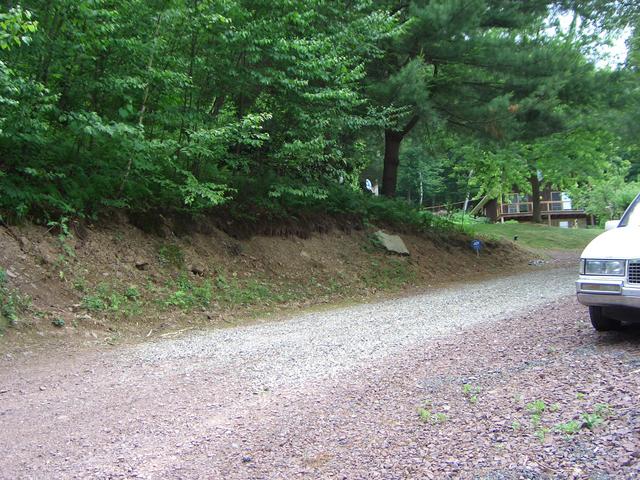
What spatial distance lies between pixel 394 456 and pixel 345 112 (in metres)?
9.28

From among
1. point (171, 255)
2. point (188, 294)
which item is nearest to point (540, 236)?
point (171, 255)

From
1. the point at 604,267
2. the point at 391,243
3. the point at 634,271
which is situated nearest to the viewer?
the point at 634,271

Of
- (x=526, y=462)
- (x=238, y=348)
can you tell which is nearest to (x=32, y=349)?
(x=238, y=348)

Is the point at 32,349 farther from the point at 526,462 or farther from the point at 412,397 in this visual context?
the point at 526,462

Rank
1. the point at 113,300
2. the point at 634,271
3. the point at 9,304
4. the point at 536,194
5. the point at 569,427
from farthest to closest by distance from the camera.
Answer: the point at 536,194 → the point at 113,300 → the point at 9,304 → the point at 634,271 → the point at 569,427

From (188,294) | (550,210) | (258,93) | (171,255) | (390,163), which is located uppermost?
(258,93)

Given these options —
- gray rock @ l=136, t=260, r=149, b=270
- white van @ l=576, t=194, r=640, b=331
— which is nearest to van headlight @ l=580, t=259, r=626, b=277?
white van @ l=576, t=194, r=640, b=331

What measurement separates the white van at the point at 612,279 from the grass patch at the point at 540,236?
16418 millimetres

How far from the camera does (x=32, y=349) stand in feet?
20.6

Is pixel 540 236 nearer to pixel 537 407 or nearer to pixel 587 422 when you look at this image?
pixel 537 407

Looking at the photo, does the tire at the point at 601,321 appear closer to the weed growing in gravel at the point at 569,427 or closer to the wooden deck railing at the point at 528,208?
the weed growing in gravel at the point at 569,427

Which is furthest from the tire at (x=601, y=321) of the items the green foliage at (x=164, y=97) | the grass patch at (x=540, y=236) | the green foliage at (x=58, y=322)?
the grass patch at (x=540, y=236)

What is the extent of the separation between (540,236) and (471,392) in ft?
71.8

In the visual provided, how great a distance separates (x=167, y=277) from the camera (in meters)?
9.17
